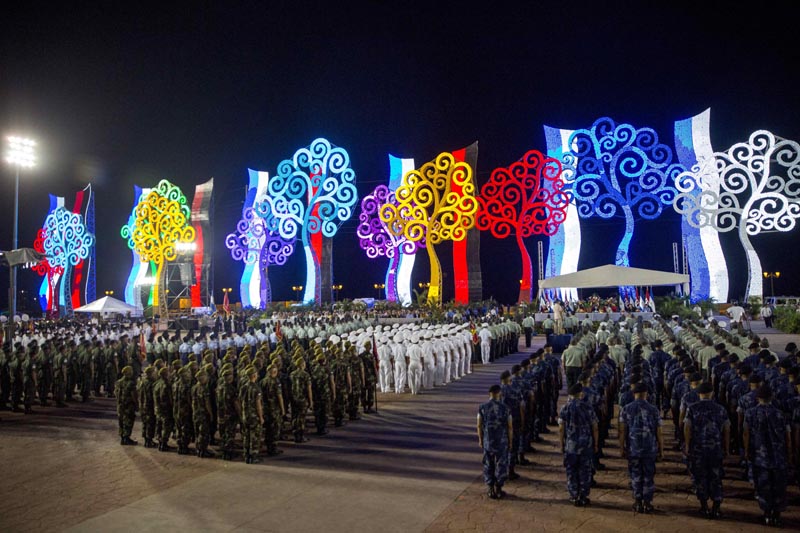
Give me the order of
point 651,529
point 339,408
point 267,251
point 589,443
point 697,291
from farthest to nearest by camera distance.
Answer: point 267,251 < point 697,291 < point 339,408 < point 589,443 < point 651,529

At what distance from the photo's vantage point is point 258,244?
3644 cm

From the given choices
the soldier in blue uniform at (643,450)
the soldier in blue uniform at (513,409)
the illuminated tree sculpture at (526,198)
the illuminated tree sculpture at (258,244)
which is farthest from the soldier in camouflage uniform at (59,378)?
the illuminated tree sculpture at (258,244)

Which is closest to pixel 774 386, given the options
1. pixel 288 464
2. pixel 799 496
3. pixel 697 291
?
pixel 799 496

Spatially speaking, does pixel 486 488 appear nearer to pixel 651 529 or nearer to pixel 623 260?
pixel 651 529

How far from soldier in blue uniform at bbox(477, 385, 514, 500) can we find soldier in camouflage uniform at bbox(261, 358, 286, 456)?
11.9 ft

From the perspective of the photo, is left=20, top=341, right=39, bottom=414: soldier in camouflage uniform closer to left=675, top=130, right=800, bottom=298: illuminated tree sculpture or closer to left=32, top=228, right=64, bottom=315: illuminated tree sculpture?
left=675, top=130, right=800, bottom=298: illuminated tree sculpture

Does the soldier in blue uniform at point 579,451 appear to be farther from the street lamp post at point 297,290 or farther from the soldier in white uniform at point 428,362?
the street lamp post at point 297,290

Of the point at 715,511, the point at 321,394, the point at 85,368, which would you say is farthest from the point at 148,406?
the point at 715,511

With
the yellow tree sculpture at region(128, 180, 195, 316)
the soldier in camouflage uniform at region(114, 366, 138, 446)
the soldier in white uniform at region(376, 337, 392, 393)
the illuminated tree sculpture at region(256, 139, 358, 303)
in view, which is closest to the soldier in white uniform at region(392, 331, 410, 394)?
the soldier in white uniform at region(376, 337, 392, 393)

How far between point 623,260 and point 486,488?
2503 centimetres

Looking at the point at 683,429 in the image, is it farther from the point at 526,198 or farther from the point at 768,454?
the point at 526,198

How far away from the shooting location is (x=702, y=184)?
27531 millimetres

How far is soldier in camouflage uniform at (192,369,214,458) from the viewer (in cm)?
898

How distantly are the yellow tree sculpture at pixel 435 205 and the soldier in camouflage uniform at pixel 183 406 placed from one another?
73.8 ft
